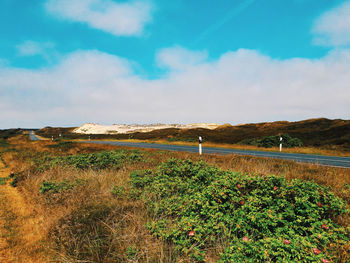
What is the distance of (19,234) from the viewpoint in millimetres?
3674

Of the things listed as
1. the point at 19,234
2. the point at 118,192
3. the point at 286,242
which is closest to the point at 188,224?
the point at 286,242

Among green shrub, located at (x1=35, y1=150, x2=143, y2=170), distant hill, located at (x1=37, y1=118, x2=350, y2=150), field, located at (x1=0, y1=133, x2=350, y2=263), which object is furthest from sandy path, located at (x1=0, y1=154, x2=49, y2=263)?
distant hill, located at (x1=37, y1=118, x2=350, y2=150)

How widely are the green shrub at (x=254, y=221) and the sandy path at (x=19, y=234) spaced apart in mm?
1957

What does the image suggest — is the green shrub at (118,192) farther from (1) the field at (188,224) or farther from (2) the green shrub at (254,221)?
(2) the green shrub at (254,221)

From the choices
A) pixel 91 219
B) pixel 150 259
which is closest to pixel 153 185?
pixel 91 219

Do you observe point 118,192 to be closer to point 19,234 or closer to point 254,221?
point 19,234

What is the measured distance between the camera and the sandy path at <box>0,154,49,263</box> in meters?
3.06

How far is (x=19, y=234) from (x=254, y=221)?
4254 mm

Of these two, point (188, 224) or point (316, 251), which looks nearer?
point (316, 251)

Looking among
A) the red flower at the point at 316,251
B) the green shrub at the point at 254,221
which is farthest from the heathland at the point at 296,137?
the red flower at the point at 316,251

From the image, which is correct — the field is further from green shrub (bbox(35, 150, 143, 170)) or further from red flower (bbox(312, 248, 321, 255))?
green shrub (bbox(35, 150, 143, 170))

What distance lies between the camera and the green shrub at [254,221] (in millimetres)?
2457

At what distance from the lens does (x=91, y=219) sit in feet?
12.2

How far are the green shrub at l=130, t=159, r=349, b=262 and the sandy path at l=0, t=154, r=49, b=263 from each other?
1957 millimetres
